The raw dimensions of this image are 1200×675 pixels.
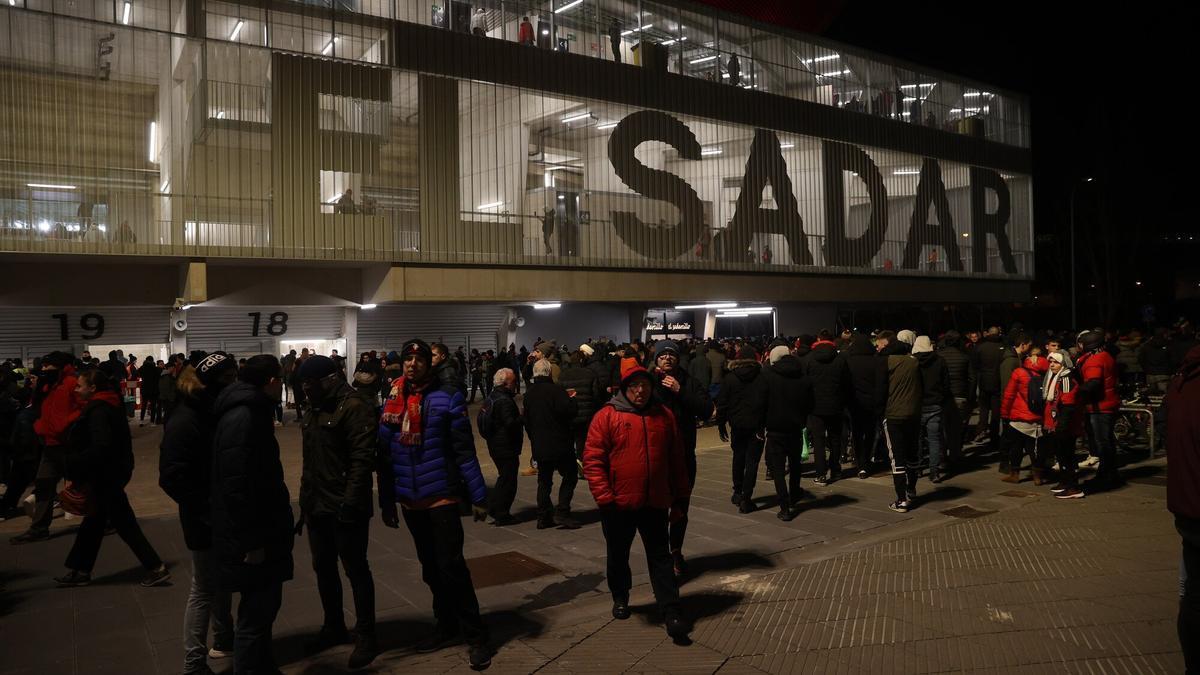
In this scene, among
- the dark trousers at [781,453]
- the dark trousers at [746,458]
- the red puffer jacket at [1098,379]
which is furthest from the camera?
the red puffer jacket at [1098,379]

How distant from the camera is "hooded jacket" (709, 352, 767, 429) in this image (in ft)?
29.0

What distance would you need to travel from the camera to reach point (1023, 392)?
10039 mm

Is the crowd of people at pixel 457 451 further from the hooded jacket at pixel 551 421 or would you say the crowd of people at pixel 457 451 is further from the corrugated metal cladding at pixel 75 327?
the corrugated metal cladding at pixel 75 327

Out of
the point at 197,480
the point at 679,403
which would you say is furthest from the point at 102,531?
the point at 679,403

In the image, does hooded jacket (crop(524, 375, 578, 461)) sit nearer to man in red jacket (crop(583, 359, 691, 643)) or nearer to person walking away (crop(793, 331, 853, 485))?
man in red jacket (crop(583, 359, 691, 643))

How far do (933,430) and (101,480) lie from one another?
909cm

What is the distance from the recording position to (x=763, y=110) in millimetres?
26891

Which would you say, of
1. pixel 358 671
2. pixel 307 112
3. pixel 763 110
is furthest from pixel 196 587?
pixel 763 110

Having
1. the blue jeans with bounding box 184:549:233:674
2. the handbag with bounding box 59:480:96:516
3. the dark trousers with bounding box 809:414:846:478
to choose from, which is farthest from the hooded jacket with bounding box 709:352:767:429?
the handbag with bounding box 59:480:96:516

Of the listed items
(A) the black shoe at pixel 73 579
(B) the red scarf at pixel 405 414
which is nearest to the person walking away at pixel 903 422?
(B) the red scarf at pixel 405 414

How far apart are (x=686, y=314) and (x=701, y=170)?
6512mm

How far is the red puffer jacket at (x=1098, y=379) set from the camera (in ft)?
30.7

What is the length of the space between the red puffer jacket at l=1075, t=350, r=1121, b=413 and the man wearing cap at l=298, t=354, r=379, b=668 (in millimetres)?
7967

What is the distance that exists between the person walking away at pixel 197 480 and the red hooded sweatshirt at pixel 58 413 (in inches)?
153
